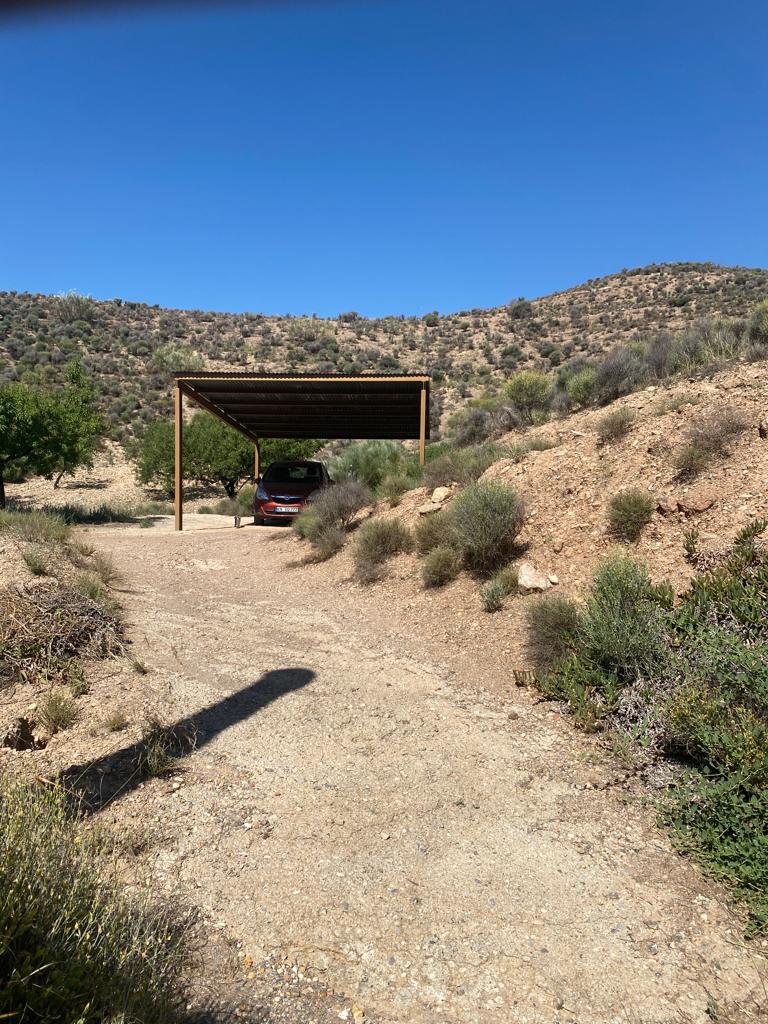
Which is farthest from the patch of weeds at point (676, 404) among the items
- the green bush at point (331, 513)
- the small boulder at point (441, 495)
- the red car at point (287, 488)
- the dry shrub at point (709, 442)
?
the red car at point (287, 488)

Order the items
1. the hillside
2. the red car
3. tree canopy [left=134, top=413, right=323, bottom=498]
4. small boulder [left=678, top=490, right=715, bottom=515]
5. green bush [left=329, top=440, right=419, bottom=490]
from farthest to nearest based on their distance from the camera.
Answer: the hillside, tree canopy [left=134, top=413, right=323, bottom=498], the red car, green bush [left=329, top=440, right=419, bottom=490], small boulder [left=678, top=490, right=715, bottom=515]

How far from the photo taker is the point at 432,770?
3.79 metres

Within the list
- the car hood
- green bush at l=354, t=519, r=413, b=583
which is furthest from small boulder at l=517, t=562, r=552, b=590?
the car hood

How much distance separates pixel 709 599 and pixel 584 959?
10.5 feet

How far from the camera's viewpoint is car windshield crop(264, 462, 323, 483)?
14.5 meters

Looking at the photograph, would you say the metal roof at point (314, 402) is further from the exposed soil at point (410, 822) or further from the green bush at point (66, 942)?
the green bush at point (66, 942)

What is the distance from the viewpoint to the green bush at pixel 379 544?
29.5 ft

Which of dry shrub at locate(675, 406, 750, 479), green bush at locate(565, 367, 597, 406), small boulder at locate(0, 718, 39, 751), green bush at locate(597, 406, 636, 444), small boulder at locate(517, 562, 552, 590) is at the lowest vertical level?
small boulder at locate(0, 718, 39, 751)

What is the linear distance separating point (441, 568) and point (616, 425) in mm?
3813

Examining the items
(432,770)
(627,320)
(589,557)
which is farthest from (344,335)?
(432,770)

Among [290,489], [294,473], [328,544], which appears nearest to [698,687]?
[328,544]

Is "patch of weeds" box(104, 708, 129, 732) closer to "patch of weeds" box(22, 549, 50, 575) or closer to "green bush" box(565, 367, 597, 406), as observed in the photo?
"patch of weeds" box(22, 549, 50, 575)

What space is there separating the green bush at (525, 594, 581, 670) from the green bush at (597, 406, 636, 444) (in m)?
4.61

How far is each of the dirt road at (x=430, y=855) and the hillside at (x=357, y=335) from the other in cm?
3009
